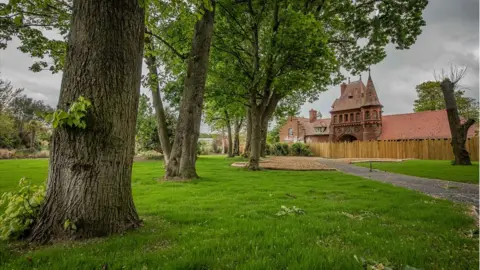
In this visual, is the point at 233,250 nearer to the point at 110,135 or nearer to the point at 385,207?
the point at 110,135

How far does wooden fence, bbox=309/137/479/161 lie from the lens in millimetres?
26203

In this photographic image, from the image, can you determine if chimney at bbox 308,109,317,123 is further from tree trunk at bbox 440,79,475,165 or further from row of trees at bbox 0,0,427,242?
tree trunk at bbox 440,79,475,165

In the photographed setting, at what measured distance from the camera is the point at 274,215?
14.7 ft

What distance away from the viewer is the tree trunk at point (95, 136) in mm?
3076

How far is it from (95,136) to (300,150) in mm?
39860

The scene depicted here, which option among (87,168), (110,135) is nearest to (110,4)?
(110,135)

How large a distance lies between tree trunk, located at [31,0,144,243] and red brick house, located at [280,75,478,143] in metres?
43.9

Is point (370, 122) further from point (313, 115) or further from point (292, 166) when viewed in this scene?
point (292, 166)

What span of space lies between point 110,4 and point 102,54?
68 centimetres

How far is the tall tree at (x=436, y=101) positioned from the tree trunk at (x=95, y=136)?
177 ft

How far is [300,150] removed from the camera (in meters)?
41.1

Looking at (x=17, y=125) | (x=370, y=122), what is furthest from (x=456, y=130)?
(x=17, y=125)

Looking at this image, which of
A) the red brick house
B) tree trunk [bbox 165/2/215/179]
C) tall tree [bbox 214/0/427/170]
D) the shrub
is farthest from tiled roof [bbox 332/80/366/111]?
tree trunk [bbox 165/2/215/179]

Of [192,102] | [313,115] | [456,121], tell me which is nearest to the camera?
[192,102]
